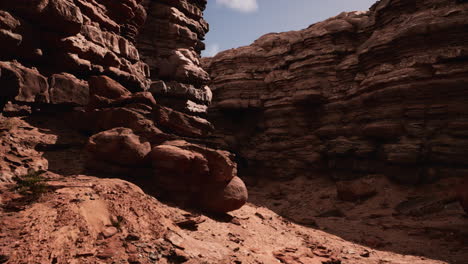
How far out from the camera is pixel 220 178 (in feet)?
30.2

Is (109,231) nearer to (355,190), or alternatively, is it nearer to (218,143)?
(218,143)

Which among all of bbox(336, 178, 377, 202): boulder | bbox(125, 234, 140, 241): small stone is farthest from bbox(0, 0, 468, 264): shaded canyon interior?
bbox(336, 178, 377, 202): boulder

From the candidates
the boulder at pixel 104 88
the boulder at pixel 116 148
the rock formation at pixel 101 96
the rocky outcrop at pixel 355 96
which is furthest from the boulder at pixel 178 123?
the rocky outcrop at pixel 355 96

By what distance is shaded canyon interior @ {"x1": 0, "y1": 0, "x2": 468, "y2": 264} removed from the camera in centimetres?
606

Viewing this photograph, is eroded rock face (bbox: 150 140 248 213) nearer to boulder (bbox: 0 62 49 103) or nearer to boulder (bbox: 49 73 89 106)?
boulder (bbox: 49 73 89 106)

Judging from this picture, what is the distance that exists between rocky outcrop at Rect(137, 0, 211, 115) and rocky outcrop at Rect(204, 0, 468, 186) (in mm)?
10053

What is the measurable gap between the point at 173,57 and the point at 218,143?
8789mm

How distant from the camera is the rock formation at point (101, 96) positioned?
27.5 feet

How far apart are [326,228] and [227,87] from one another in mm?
19511

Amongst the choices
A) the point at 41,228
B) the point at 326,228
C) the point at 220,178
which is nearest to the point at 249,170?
the point at 326,228

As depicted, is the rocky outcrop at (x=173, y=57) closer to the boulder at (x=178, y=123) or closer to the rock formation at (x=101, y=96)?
the rock formation at (x=101, y=96)

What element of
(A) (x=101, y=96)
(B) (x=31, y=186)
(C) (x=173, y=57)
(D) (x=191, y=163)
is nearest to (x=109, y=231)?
(B) (x=31, y=186)

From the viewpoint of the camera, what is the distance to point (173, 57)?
18.0 meters

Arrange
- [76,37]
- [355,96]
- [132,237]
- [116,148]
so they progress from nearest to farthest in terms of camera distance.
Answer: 1. [132,237]
2. [116,148]
3. [76,37]
4. [355,96]
